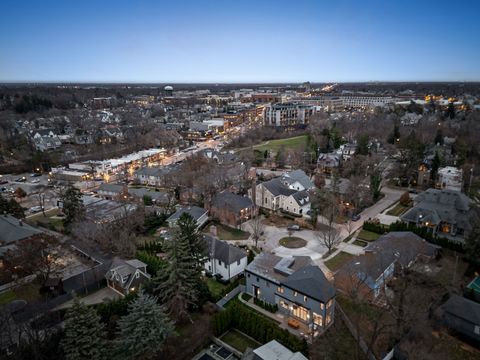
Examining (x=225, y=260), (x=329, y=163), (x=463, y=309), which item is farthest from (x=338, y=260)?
(x=329, y=163)

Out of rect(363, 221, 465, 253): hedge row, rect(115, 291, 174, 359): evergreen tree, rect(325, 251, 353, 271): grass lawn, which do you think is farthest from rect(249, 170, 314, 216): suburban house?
rect(115, 291, 174, 359): evergreen tree

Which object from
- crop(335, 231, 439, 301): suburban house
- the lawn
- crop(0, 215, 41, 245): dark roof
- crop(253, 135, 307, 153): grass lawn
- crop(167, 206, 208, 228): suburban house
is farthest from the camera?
crop(253, 135, 307, 153): grass lawn

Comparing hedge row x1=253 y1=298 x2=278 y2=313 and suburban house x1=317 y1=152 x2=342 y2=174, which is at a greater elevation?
suburban house x1=317 y1=152 x2=342 y2=174

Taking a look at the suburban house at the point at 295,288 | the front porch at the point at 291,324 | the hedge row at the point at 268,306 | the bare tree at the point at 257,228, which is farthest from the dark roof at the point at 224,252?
the hedge row at the point at 268,306

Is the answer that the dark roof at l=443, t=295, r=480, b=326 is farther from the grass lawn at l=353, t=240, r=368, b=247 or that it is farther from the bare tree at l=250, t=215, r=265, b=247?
the bare tree at l=250, t=215, r=265, b=247

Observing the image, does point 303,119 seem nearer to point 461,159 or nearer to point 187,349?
point 461,159

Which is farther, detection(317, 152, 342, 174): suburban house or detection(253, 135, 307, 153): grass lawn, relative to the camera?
detection(253, 135, 307, 153): grass lawn

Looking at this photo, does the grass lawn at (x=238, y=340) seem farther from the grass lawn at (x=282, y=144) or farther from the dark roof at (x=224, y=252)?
the grass lawn at (x=282, y=144)

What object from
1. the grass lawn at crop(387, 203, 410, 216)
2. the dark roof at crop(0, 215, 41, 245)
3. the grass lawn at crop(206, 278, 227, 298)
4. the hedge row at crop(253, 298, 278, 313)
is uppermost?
the dark roof at crop(0, 215, 41, 245)
